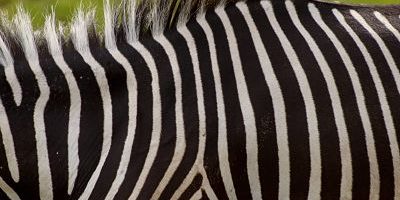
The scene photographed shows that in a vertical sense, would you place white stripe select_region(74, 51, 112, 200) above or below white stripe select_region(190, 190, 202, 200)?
above

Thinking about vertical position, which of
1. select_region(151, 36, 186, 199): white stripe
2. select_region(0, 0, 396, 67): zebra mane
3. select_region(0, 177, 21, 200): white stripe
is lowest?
select_region(0, 177, 21, 200): white stripe

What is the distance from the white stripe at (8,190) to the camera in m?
3.21

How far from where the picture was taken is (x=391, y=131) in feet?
10.8

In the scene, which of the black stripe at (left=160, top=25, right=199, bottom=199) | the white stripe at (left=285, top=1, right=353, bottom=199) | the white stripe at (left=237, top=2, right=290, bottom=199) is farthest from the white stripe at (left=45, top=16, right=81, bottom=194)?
the white stripe at (left=285, top=1, right=353, bottom=199)

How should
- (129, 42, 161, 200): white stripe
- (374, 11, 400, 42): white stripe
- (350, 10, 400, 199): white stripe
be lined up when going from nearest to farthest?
1. (129, 42, 161, 200): white stripe
2. (350, 10, 400, 199): white stripe
3. (374, 11, 400, 42): white stripe

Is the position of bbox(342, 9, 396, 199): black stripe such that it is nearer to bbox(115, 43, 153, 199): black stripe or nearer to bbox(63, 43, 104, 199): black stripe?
bbox(115, 43, 153, 199): black stripe

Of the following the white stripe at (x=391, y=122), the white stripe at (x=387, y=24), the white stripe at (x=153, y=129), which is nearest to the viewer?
the white stripe at (x=153, y=129)

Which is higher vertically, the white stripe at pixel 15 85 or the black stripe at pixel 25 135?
the white stripe at pixel 15 85

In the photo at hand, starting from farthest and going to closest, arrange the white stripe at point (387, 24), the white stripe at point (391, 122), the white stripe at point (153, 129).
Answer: the white stripe at point (387, 24) → the white stripe at point (391, 122) → the white stripe at point (153, 129)

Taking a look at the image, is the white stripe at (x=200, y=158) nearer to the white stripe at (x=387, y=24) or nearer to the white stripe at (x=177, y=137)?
the white stripe at (x=177, y=137)

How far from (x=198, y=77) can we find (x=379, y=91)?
685 mm

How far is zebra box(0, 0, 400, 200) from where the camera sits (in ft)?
10.5

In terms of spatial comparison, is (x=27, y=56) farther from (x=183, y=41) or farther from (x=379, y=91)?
(x=379, y=91)

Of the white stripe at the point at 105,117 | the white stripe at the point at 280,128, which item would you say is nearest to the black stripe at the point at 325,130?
the white stripe at the point at 280,128
